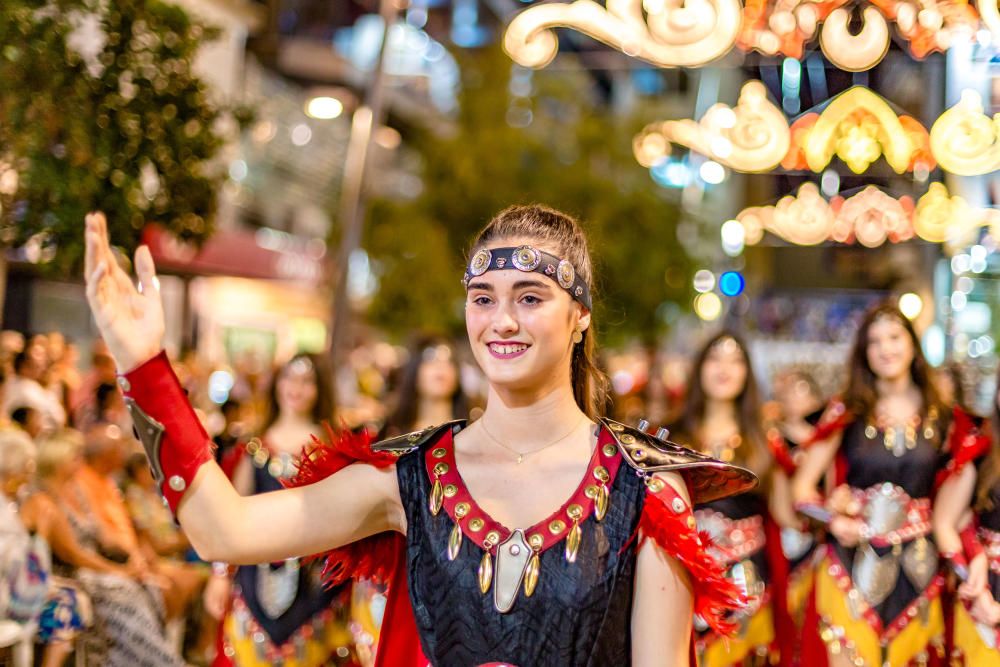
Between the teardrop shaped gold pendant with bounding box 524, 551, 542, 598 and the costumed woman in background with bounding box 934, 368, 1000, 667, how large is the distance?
3.73 metres

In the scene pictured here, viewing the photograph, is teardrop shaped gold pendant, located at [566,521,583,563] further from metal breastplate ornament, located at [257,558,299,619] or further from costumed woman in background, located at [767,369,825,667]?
costumed woman in background, located at [767,369,825,667]

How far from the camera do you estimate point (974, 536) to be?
623 cm

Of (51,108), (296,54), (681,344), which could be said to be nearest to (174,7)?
(51,108)

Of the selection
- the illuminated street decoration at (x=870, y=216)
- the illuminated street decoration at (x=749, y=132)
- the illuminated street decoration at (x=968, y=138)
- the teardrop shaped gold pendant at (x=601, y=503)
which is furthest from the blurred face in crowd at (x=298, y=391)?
the illuminated street decoration at (x=870, y=216)

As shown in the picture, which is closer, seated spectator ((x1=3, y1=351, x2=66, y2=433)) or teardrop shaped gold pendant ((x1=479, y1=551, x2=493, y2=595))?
teardrop shaped gold pendant ((x1=479, y1=551, x2=493, y2=595))

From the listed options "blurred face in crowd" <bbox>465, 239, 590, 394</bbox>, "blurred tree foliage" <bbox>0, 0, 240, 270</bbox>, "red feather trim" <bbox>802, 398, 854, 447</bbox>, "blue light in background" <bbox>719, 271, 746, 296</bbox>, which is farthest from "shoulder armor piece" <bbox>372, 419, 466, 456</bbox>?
"blue light in background" <bbox>719, 271, 746, 296</bbox>

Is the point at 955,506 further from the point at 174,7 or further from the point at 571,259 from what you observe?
the point at 174,7

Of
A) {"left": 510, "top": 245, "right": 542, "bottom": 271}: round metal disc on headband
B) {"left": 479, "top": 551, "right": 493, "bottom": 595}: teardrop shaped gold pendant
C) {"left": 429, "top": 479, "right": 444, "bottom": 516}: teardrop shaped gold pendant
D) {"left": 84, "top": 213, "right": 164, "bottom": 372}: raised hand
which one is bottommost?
{"left": 479, "top": 551, "right": 493, "bottom": 595}: teardrop shaped gold pendant

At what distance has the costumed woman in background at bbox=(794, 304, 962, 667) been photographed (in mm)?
6426

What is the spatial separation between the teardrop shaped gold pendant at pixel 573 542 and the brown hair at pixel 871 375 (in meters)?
4.05

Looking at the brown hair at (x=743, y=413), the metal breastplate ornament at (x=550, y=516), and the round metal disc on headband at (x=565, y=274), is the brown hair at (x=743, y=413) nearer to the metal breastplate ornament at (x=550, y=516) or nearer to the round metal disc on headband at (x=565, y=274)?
the metal breastplate ornament at (x=550, y=516)

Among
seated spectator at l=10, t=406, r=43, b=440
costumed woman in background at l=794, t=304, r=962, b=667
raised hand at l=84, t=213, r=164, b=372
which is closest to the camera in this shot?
raised hand at l=84, t=213, r=164, b=372

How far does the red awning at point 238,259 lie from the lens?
1412 cm

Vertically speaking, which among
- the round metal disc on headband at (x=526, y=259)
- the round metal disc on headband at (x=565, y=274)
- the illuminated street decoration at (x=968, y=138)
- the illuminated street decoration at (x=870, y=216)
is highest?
the illuminated street decoration at (x=968, y=138)
